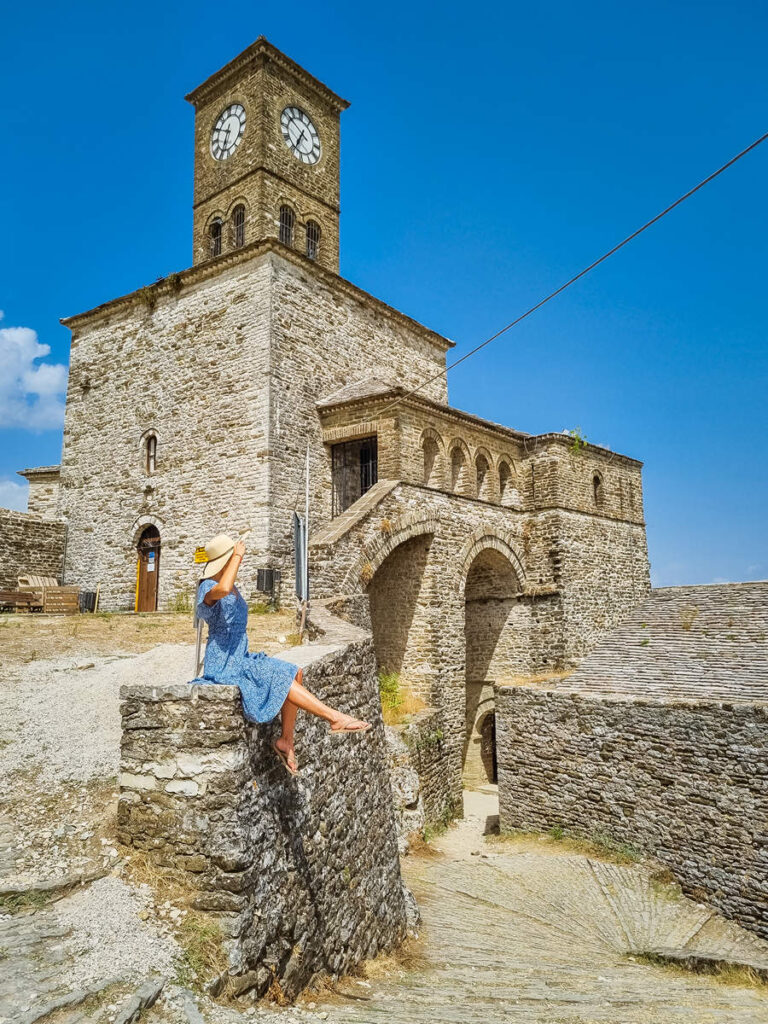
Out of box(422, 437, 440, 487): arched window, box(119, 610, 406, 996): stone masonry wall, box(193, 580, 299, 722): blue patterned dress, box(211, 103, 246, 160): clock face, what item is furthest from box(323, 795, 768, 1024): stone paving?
box(211, 103, 246, 160): clock face

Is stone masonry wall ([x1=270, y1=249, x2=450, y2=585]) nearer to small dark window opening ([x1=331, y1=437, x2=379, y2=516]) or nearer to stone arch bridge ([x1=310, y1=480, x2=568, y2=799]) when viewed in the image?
small dark window opening ([x1=331, y1=437, x2=379, y2=516])

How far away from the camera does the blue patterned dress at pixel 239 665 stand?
4.47 metres

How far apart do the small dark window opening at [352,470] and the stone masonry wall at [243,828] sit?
39.2 feet

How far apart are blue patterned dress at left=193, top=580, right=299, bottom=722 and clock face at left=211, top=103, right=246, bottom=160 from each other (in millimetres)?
18864

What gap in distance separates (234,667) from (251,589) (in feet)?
35.9

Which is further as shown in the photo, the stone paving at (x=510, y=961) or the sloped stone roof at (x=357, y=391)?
the sloped stone roof at (x=357, y=391)

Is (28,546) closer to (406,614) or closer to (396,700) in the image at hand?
(406,614)

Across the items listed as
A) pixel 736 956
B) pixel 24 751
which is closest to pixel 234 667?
pixel 24 751

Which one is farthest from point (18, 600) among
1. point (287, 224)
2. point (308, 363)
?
point (287, 224)

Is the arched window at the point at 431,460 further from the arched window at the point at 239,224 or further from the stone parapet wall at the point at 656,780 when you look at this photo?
the arched window at the point at 239,224

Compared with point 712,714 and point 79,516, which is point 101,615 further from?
point 712,714

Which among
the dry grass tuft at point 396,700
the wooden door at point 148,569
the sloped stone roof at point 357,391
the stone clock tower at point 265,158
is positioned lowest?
the dry grass tuft at point 396,700

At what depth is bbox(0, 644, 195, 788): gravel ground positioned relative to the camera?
576 centimetres

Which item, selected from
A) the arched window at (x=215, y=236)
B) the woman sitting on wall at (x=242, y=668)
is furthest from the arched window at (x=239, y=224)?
the woman sitting on wall at (x=242, y=668)
